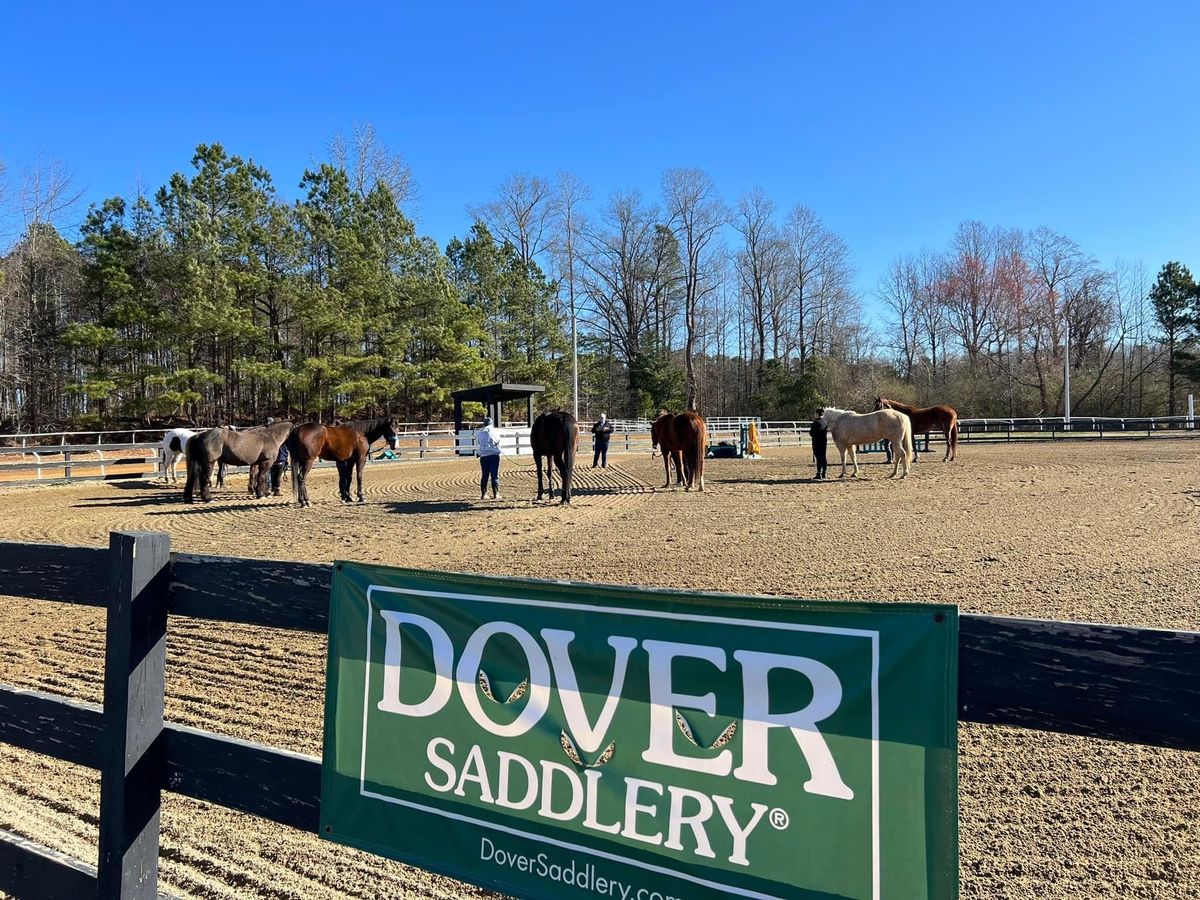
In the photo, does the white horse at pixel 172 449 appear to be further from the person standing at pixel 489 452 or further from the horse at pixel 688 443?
the horse at pixel 688 443

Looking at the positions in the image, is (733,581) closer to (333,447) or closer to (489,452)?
(489,452)

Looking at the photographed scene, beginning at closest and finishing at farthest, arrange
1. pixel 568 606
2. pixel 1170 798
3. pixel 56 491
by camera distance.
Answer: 1. pixel 568 606
2. pixel 1170 798
3. pixel 56 491

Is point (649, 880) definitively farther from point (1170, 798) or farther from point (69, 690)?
point (69, 690)

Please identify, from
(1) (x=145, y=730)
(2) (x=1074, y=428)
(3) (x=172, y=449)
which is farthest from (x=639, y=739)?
(2) (x=1074, y=428)

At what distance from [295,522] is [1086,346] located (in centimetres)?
6116

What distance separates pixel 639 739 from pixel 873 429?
17.5 meters

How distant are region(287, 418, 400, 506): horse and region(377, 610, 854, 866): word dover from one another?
13.3 m

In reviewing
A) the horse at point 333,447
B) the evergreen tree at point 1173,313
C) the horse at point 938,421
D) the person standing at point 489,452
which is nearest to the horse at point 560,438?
the person standing at point 489,452

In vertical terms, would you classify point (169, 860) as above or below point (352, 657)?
below

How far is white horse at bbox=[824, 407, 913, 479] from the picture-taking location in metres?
17.7

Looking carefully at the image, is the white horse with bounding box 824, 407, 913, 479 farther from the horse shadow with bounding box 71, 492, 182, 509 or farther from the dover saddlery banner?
the dover saddlery banner

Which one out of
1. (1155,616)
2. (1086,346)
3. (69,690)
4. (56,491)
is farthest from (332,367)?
(1086,346)

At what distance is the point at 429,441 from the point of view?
31406 mm

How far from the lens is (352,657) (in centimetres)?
188
